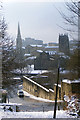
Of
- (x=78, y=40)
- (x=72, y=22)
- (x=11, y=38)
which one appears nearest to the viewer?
(x=72, y=22)

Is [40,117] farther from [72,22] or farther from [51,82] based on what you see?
[51,82]

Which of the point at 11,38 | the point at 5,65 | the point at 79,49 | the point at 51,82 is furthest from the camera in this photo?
the point at 51,82

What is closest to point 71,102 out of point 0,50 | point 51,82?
point 0,50

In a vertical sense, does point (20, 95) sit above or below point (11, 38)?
below

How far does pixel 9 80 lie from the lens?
3.98 m

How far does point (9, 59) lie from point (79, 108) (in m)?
1.89

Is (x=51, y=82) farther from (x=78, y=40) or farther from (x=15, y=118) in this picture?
(x=78, y=40)

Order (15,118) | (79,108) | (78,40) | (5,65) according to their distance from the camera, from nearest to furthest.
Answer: (78,40)
(15,118)
(79,108)
(5,65)

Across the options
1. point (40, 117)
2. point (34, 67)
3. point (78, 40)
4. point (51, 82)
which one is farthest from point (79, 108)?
point (34, 67)

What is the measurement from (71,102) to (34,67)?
8.95m

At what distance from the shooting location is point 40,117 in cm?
310

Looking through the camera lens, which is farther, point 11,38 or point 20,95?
point 20,95

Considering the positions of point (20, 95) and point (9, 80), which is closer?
point (9, 80)

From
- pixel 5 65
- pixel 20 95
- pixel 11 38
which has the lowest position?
pixel 20 95
